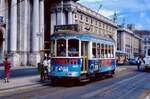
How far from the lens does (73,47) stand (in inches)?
987

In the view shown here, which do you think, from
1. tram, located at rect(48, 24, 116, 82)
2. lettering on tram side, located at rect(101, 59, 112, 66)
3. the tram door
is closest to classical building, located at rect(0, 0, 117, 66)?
lettering on tram side, located at rect(101, 59, 112, 66)

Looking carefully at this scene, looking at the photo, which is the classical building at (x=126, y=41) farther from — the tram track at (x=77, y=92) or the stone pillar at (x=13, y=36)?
the tram track at (x=77, y=92)

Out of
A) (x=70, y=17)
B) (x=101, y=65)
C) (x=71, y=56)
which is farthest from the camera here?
(x=70, y=17)

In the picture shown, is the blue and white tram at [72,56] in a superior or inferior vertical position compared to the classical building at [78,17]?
inferior

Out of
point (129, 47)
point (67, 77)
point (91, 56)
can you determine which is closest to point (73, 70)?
point (67, 77)

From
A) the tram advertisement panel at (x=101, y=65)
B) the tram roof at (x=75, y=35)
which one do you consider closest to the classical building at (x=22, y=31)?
the tram advertisement panel at (x=101, y=65)

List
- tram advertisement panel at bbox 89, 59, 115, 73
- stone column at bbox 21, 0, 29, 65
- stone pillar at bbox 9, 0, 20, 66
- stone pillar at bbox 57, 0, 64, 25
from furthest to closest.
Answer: stone pillar at bbox 57, 0, 64, 25, stone column at bbox 21, 0, 29, 65, stone pillar at bbox 9, 0, 20, 66, tram advertisement panel at bbox 89, 59, 115, 73

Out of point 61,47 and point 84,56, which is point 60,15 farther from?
point 61,47

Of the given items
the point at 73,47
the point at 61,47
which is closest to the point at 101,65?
the point at 73,47

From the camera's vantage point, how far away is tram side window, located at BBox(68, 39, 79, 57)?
24748 mm

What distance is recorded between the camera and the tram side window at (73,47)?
81.2 ft

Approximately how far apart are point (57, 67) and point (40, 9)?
152ft

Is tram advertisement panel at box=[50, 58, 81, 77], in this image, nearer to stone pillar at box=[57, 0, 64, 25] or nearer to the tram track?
the tram track

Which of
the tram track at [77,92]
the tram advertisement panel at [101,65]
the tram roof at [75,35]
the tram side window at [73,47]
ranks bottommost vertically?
the tram track at [77,92]
